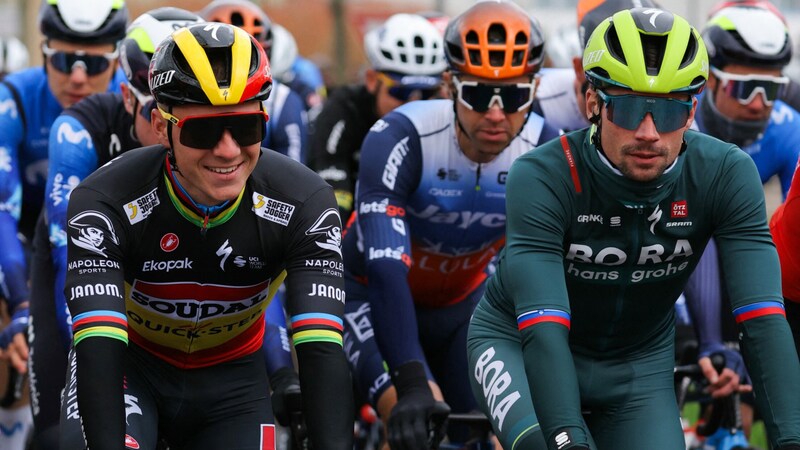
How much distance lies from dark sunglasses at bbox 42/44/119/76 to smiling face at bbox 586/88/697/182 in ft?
12.8

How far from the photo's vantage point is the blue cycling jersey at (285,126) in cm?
900

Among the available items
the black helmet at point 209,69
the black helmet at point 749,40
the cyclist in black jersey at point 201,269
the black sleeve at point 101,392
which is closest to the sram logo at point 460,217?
the cyclist in black jersey at point 201,269

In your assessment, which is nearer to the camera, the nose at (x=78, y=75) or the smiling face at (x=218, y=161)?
the smiling face at (x=218, y=161)

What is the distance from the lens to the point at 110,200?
4.88m

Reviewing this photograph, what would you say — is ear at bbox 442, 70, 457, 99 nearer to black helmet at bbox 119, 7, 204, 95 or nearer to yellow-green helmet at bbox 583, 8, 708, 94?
black helmet at bbox 119, 7, 204, 95

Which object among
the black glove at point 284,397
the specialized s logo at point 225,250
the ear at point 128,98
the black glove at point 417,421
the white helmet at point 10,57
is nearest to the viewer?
the specialized s logo at point 225,250

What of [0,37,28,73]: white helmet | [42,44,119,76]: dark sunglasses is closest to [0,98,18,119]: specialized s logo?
[42,44,119,76]: dark sunglasses

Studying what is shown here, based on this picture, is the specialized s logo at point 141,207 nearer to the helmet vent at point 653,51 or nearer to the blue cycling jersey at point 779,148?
the helmet vent at point 653,51

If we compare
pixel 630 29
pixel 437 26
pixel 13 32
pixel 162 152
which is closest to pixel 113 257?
pixel 162 152

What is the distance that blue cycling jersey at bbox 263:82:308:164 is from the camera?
9.00 meters

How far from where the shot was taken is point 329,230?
4984 mm

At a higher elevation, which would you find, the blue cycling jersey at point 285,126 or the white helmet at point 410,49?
the white helmet at point 410,49

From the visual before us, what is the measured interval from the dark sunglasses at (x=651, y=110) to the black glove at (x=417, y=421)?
1514 mm

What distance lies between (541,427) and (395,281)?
1827 millimetres
